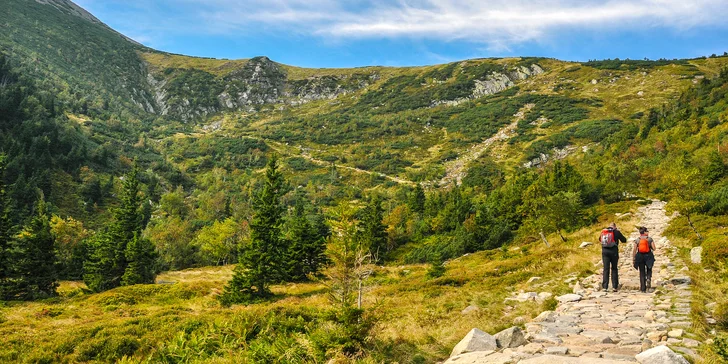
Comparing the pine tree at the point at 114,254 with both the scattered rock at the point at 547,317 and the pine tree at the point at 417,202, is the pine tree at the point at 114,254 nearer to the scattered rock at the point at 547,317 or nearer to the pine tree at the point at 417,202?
the scattered rock at the point at 547,317

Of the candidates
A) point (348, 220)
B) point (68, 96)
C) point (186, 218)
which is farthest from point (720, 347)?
point (68, 96)

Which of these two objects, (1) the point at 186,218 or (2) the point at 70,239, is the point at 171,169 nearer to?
(1) the point at 186,218

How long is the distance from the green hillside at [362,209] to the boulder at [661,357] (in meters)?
0.58

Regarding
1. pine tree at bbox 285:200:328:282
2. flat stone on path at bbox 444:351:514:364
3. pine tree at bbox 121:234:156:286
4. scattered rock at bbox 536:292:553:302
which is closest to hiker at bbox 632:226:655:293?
scattered rock at bbox 536:292:553:302

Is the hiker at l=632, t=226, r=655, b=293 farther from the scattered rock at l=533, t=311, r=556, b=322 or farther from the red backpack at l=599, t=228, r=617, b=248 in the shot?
the scattered rock at l=533, t=311, r=556, b=322

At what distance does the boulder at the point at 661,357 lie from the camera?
532 cm

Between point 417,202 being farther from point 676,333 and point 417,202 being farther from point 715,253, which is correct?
point 676,333

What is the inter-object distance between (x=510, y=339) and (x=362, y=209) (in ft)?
230

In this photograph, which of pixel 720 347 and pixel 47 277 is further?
pixel 47 277

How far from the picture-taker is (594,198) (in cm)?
5753

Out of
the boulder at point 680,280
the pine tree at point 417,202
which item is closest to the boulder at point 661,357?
the boulder at point 680,280

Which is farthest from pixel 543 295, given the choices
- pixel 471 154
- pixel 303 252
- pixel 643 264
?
pixel 471 154

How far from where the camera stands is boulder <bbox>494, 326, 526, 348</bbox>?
292 inches

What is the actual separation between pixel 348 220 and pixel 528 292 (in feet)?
30.7
